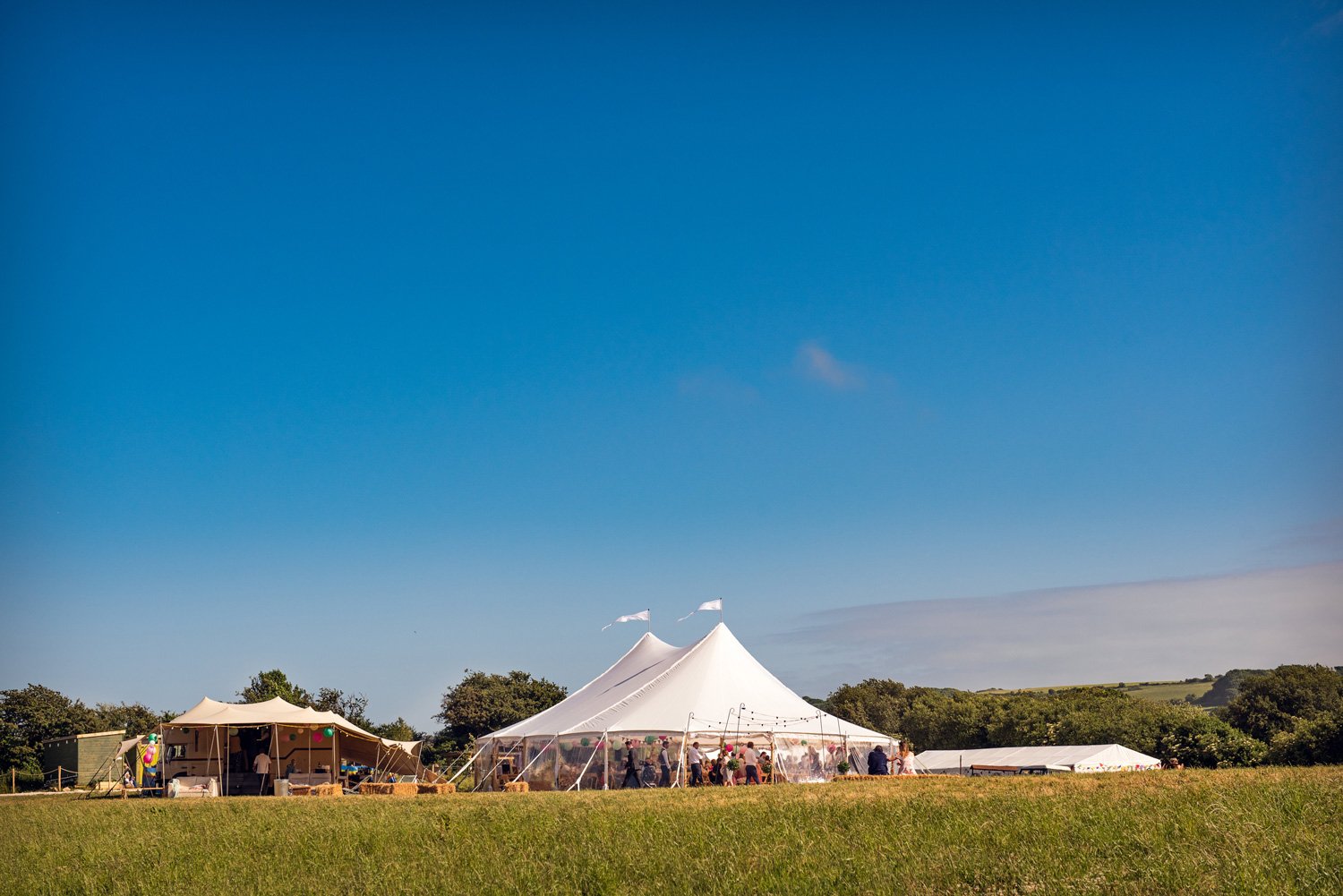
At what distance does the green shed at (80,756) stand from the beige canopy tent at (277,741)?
1295 centimetres

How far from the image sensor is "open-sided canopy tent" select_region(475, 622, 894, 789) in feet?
82.8

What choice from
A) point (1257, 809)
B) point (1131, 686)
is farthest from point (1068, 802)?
point (1131, 686)

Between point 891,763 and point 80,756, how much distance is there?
3122cm

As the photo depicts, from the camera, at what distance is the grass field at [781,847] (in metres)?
7.10

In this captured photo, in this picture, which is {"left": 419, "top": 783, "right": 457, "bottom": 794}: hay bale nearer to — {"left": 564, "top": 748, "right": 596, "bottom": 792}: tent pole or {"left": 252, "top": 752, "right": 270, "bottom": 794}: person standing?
{"left": 564, "top": 748, "right": 596, "bottom": 792}: tent pole

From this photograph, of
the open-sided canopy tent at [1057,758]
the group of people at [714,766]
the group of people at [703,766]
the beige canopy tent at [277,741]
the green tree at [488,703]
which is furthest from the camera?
the green tree at [488,703]

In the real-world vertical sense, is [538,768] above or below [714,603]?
below

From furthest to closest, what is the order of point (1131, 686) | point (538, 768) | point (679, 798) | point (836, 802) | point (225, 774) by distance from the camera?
point (1131, 686)
point (225, 774)
point (538, 768)
point (679, 798)
point (836, 802)

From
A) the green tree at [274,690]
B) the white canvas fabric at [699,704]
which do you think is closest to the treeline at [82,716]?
the green tree at [274,690]

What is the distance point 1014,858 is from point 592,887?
297cm

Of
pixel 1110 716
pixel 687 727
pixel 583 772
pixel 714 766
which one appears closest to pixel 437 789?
pixel 583 772

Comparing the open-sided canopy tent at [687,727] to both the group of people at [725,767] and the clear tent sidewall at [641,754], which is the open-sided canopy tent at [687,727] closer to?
the clear tent sidewall at [641,754]

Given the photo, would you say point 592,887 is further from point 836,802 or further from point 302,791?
point 302,791

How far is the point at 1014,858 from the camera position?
758 cm
